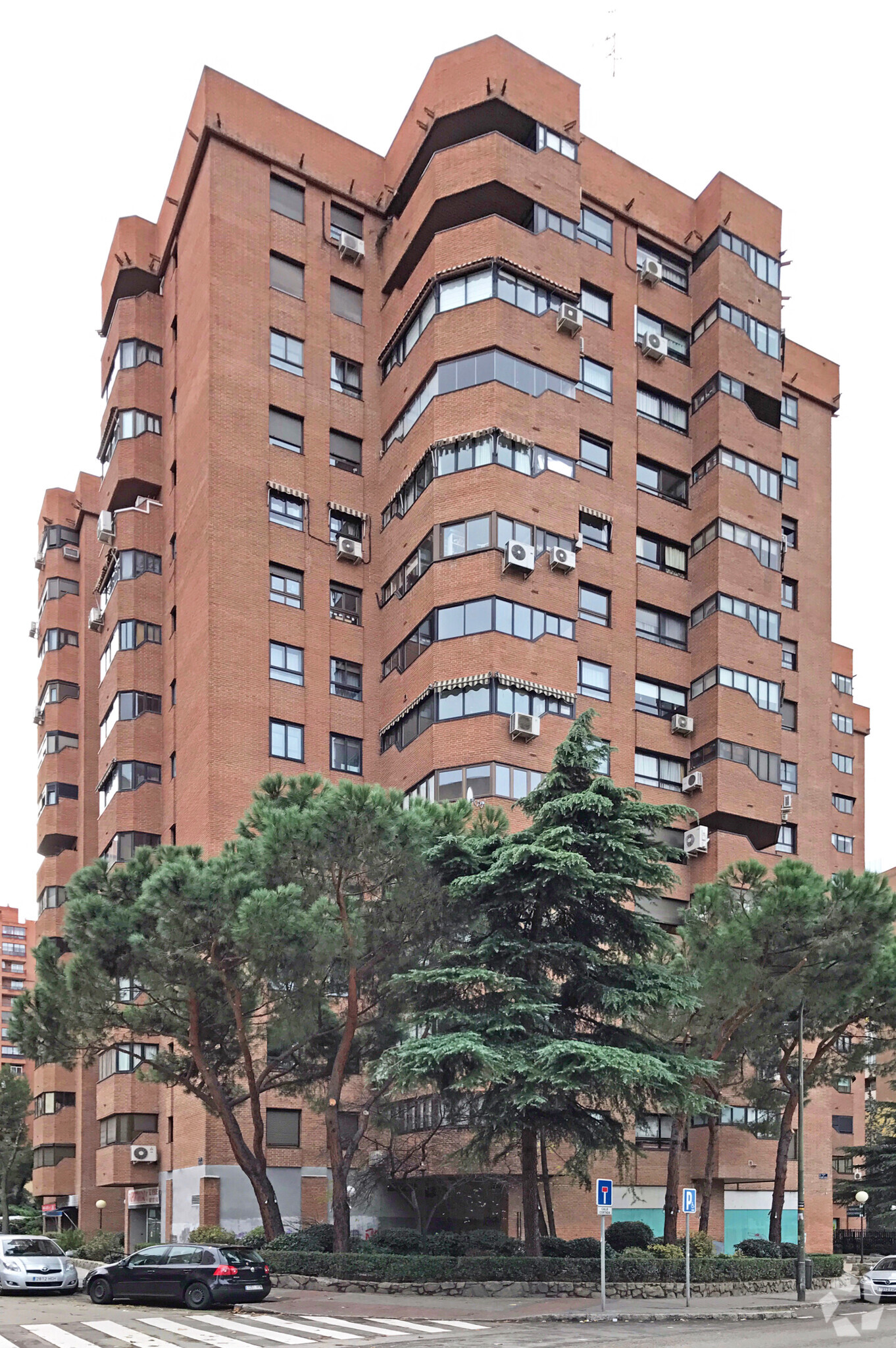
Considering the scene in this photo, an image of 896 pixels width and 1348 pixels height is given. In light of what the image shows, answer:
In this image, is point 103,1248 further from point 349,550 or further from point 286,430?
point 286,430

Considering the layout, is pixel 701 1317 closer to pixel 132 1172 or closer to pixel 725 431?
pixel 132 1172

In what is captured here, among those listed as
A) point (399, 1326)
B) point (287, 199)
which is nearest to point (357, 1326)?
point (399, 1326)

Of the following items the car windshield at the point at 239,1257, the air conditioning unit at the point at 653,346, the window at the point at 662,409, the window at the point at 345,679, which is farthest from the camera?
the window at the point at 662,409

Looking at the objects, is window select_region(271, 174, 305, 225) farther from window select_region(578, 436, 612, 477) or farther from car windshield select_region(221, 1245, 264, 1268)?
car windshield select_region(221, 1245, 264, 1268)

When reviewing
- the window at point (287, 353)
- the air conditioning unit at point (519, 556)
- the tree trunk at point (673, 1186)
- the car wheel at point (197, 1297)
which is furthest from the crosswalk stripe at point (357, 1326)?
the window at point (287, 353)

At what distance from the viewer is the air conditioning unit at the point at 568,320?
1786 inches

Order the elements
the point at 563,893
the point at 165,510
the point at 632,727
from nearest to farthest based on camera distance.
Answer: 1. the point at 563,893
2. the point at 632,727
3. the point at 165,510

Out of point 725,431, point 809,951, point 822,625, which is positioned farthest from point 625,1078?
point 822,625

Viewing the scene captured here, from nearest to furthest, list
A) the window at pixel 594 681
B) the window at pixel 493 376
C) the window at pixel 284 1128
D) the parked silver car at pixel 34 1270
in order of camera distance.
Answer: the parked silver car at pixel 34 1270 → the window at pixel 284 1128 → the window at pixel 493 376 → the window at pixel 594 681

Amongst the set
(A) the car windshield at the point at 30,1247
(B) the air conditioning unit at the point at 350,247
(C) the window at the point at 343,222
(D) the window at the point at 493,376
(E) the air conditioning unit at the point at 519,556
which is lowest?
(A) the car windshield at the point at 30,1247

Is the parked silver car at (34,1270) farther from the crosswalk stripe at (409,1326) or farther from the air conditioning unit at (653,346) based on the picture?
the air conditioning unit at (653,346)

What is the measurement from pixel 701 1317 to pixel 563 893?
8907 mm

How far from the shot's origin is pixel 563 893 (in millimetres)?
30984

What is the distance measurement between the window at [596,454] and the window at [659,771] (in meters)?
10.2
